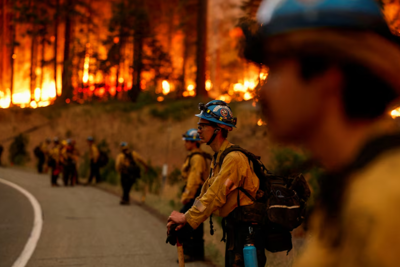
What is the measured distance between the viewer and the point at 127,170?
57.8 feet

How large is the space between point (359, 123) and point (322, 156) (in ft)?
0.40

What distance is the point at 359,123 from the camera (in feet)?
4.66

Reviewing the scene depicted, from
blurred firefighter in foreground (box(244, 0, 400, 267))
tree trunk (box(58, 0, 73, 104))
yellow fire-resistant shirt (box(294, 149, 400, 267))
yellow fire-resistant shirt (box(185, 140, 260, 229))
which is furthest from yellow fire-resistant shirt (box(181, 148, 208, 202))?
tree trunk (box(58, 0, 73, 104))

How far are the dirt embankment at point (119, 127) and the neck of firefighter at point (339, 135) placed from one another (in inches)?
936

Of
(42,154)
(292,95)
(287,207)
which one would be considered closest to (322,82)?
(292,95)

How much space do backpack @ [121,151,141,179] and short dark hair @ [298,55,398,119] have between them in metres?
16.3

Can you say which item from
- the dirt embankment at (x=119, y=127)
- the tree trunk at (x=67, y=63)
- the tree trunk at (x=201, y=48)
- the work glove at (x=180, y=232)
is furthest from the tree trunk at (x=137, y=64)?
the work glove at (x=180, y=232)

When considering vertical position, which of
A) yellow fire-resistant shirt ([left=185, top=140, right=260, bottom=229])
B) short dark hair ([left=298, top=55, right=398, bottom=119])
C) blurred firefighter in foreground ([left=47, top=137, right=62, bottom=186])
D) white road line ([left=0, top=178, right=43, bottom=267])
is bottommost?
white road line ([left=0, top=178, right=43, bottom=267])

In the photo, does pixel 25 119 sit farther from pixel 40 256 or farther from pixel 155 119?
pixel 40 256

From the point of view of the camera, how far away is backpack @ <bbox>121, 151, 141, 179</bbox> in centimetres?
1755

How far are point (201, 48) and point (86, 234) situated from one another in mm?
22200

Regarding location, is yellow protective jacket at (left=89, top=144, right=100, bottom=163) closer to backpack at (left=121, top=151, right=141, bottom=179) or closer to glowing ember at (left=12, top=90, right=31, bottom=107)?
backpack at (left=121, top=151, right=141, bottom=179)

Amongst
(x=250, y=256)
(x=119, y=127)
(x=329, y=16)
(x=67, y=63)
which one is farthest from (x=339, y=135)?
(x=67, y=63)

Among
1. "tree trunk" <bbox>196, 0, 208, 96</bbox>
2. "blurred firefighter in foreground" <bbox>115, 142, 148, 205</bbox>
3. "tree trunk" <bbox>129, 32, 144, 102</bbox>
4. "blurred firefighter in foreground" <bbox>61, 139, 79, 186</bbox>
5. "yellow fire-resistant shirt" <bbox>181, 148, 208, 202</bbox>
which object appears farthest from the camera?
"tree trunk" <bbox>129, 32, 144, 102</bbox>
